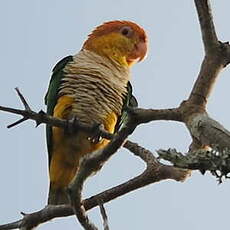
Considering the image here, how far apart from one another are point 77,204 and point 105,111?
242 cm

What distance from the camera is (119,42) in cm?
675

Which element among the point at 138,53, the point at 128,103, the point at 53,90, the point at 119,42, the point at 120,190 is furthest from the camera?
the point at 138,53

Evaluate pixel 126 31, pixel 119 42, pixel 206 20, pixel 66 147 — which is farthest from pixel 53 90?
pixel 206 20

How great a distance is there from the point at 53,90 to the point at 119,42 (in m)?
1.31

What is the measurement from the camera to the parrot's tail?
5453 mm

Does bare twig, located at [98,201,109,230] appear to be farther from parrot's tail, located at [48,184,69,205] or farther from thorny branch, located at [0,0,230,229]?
parrot's tail, located at [48,184,69,205]

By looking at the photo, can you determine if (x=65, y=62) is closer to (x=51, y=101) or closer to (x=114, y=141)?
(x=51, y=101)

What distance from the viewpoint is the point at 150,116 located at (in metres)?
2.83

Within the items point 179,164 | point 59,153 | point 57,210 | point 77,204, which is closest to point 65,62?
point 59,153

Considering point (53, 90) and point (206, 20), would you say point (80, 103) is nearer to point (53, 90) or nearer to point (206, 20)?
point (53, 90)

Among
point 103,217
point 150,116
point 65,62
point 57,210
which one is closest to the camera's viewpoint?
point 150,116

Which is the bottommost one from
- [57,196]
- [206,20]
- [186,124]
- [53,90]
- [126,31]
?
[186,124]

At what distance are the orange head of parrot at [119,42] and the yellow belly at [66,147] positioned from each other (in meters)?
1.10

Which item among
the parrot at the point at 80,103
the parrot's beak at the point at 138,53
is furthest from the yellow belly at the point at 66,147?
the parrot's beak at the point at 138,53
